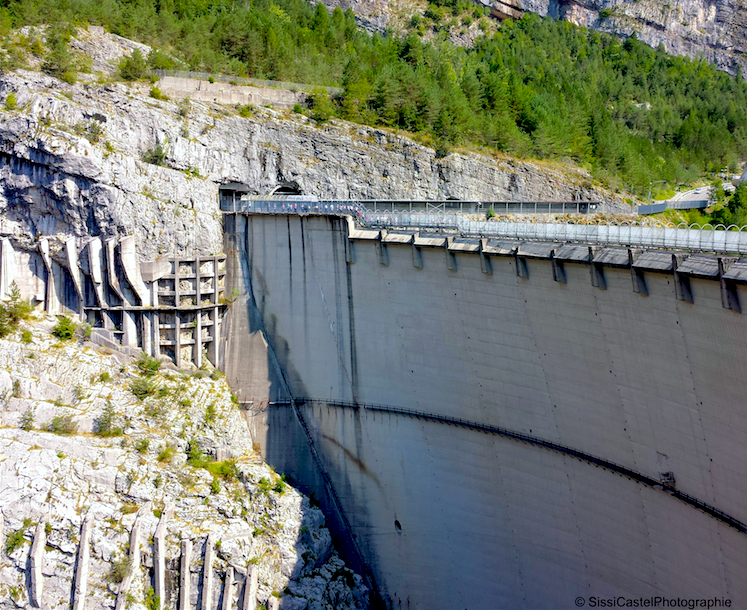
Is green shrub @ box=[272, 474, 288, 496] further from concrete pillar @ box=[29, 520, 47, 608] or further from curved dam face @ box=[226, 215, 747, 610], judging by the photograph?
concrete pillar @ box=[29, 520, 47, 608]

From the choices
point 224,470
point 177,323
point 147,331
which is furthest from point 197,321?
point 224,470

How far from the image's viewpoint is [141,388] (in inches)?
1433

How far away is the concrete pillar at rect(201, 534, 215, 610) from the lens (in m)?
32.6

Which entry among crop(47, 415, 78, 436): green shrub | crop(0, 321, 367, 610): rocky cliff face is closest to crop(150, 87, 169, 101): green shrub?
crop(0, 321, 367, 610): rocky cliff face

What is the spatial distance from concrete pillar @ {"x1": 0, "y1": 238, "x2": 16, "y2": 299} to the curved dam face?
36.8 ft

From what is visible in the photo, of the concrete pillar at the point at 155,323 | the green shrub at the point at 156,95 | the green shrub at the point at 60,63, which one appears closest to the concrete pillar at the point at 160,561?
the concrete pillar at the point at 155,323

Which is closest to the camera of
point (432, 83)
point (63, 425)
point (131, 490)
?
point (131, 490)

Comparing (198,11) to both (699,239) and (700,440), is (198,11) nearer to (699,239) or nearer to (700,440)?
(699,239)

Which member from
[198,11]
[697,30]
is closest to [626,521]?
[198,11]

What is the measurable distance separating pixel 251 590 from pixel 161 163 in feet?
75.6

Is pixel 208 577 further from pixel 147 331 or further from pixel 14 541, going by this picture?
pixel 147 331

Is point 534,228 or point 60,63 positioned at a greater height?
point 60,63

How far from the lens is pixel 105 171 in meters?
37.6

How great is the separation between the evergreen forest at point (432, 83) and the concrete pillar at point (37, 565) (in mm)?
27185
